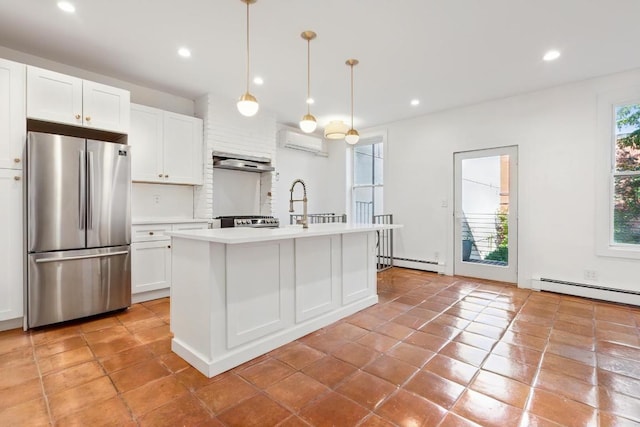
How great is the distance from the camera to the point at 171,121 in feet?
13.0

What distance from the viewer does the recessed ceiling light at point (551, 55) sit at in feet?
10.1

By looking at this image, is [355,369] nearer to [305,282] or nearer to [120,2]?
[305,282]

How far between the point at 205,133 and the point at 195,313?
2905 millimetres

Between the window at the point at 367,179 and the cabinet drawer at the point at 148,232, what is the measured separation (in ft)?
12.3

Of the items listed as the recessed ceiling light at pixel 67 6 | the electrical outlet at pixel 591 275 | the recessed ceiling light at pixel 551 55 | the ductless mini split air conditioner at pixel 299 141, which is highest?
the recessed ceiling light at pixel 551 55

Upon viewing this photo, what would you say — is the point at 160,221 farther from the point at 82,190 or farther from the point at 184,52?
the point at 184,52

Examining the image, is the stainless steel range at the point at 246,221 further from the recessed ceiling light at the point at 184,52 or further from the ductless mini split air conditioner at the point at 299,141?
the recessed ceiling light at the point at 184,52

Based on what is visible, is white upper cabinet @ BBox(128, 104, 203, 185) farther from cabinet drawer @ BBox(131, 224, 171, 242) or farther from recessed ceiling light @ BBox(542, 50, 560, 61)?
recessed ceiling light @ BBox(542, 50, 560, 61)

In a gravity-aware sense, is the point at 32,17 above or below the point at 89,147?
above

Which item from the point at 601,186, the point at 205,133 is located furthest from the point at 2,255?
the point at 601,186

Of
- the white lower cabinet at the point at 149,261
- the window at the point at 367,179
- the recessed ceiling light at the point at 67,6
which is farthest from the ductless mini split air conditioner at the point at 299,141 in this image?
the recessed ceiling light at the point at 67,6

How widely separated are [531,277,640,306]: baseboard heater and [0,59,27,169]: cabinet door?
19.5 ft

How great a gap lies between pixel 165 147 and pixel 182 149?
0.22m

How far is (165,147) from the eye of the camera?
12.8 feet
